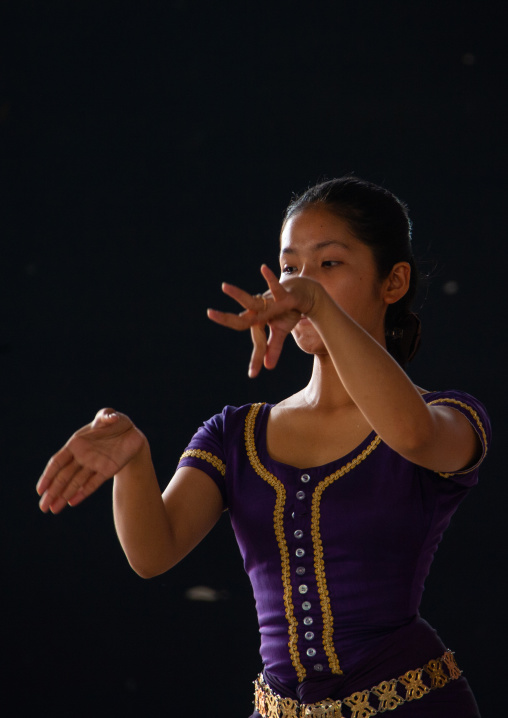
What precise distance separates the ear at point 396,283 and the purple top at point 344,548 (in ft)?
0.65

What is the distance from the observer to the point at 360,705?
1198 mm

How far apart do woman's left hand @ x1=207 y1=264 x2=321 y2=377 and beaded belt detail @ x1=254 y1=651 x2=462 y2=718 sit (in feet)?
1.54

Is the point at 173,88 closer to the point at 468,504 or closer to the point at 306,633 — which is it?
the point at 468,504

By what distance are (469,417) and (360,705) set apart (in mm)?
409

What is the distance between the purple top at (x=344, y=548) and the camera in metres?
1.26

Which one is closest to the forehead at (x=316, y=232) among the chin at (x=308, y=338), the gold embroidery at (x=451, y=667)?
the chin at (x=308, y=338)

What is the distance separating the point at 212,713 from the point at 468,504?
87 cm

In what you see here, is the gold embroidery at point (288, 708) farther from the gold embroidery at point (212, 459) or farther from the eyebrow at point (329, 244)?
the eyebrow at point (329, 244)

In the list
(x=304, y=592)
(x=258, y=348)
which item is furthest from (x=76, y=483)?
(x=304, y=592)

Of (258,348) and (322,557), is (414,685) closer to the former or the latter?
(322,557)

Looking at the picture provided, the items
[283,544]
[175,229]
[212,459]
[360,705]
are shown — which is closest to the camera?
[360,705]

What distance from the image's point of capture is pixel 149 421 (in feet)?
8.11

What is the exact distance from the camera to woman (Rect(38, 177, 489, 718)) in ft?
3.63

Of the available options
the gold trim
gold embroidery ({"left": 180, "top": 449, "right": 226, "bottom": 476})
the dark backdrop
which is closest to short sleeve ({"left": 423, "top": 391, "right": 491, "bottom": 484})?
the gold trim
